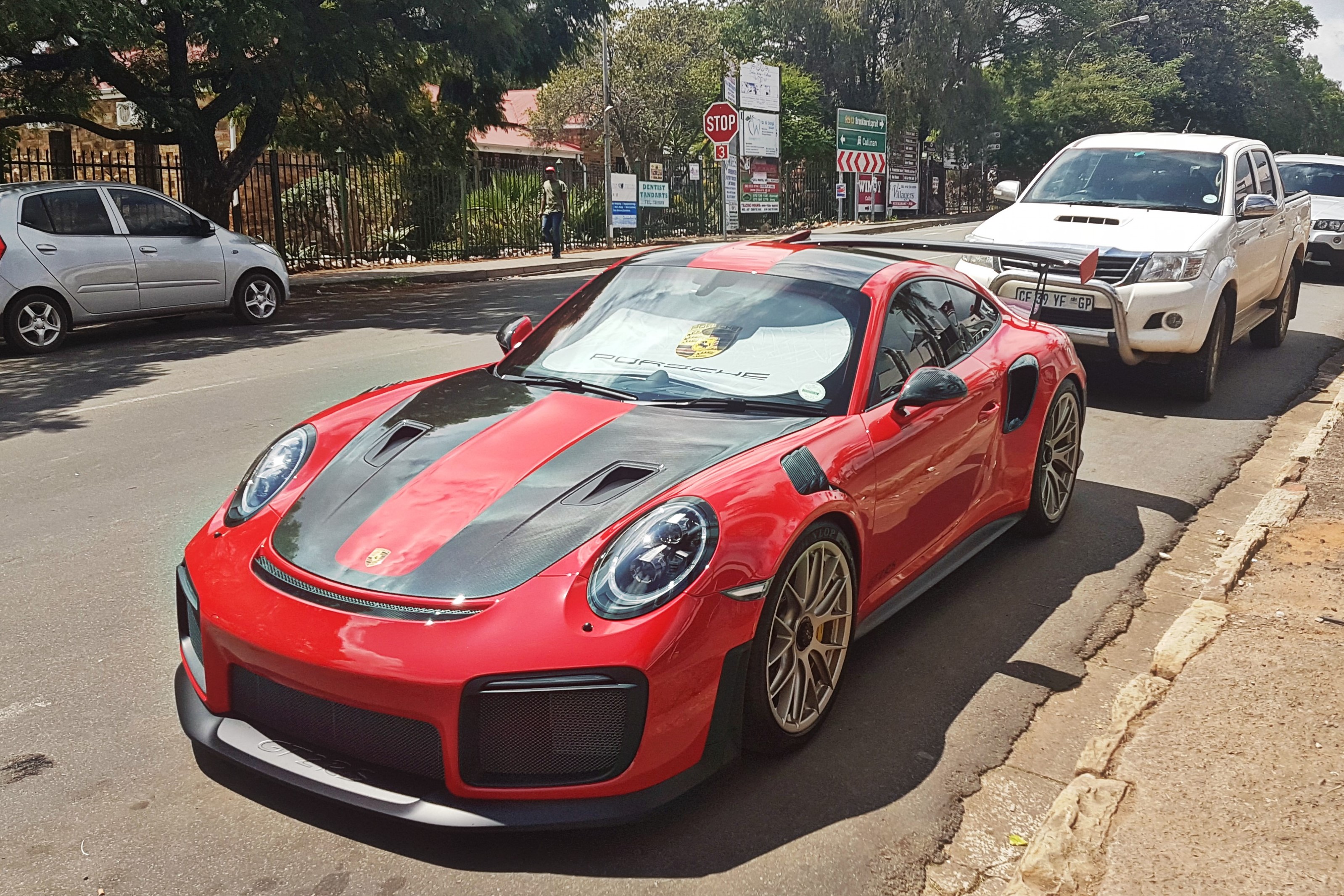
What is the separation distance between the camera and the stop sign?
96.6ft

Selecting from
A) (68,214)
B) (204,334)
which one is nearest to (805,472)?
(68,214)

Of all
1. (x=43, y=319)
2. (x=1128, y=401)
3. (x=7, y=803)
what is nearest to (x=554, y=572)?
(x=7, y=803)

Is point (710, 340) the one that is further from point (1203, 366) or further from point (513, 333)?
point (1203, 366)

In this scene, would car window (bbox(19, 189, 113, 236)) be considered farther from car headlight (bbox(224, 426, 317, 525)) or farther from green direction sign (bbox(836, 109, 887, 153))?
green direction sign (bbox(836, 109, 887, 153))

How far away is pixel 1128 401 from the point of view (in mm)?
9273

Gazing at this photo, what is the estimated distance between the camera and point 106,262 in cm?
1241

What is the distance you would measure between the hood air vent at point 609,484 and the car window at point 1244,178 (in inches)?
311

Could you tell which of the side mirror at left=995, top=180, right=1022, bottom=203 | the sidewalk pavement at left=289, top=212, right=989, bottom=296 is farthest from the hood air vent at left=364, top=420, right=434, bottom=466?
the sidewalk pavement at left=289, top=212, right=989, bottom=296

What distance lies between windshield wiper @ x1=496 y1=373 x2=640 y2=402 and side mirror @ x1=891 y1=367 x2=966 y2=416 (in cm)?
90

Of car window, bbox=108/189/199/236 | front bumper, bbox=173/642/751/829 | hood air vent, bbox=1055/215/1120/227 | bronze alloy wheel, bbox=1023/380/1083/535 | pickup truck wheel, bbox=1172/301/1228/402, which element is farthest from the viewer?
car window, bbox=108/189/199/236

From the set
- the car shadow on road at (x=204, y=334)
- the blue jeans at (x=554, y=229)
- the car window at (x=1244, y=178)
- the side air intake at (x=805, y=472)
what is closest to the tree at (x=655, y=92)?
the blue jeans at (x=554, y=229)

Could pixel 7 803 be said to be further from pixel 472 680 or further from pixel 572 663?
pixel 572 663

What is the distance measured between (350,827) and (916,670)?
2.08 meters

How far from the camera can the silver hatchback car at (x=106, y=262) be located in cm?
1176
